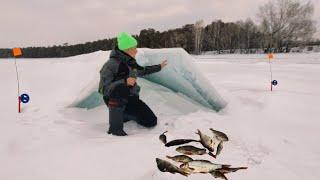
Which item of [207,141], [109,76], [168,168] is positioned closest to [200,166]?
[168,168]

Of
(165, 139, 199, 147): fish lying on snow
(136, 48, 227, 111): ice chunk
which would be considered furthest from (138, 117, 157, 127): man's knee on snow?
(136, 48, 227, 111): ice chunk

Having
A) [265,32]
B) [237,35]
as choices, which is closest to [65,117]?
[265,32]

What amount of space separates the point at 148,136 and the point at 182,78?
1667 millimetres

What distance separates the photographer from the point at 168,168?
2.94m

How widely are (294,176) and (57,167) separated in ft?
6.72

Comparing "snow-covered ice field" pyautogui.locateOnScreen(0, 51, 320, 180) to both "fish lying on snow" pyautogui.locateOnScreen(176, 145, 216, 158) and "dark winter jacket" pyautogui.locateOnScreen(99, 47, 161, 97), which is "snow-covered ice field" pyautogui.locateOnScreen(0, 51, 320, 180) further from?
"dark winter jacket" pyautogui.locateOnScreen(99, 47, 161, 97)

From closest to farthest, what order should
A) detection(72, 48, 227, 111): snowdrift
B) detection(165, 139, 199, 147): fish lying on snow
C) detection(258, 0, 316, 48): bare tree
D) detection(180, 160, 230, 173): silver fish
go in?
detection(180, 160, 230, 173): silver fish < detection(165, 139, 199, 147): fish lying on snow < detection(72, 48, 227, 111): snowdrift < detection(258, 0, 316, 48): bare tree

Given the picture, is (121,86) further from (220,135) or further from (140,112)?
(220,135)

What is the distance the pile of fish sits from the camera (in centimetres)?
295

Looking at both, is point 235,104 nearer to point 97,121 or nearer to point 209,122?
point 209,122

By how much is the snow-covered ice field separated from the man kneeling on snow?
179 millimetres

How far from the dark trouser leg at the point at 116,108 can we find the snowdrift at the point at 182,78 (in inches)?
45.0

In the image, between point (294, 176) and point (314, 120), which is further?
point (314, 120)

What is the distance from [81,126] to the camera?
4504 millimetres
